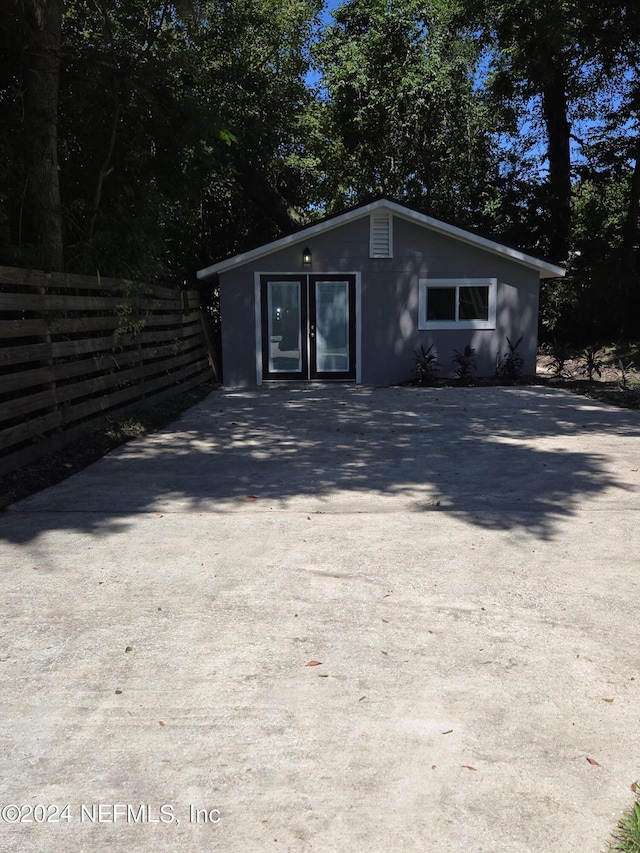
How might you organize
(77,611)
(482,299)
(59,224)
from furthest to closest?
(482,299), (59,224), (77,611)

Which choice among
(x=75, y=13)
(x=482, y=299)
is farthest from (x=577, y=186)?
(x=75, y=13)

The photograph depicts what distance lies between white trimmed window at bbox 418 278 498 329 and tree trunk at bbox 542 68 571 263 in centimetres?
772

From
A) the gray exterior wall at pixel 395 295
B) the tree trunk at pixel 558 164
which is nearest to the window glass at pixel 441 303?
the gray exterior wall at pixel 395 295

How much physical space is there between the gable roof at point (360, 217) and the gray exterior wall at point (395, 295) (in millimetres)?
156

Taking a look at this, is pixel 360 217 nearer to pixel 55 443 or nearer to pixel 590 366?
pixel 590 366

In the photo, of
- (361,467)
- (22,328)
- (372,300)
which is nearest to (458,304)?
(372,300)

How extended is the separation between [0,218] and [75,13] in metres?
5.71

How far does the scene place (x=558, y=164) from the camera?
21.5 m

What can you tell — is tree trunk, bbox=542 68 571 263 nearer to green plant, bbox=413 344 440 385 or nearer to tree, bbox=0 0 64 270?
green plant, bbox=413 344 440 385

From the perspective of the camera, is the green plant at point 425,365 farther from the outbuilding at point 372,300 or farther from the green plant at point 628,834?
the green plant at point 628,834

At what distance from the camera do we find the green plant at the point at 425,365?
13977 millimetres

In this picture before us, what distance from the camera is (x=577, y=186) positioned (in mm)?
22531

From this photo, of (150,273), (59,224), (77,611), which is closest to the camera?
(77,611)

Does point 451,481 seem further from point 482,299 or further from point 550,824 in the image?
point 482,299
